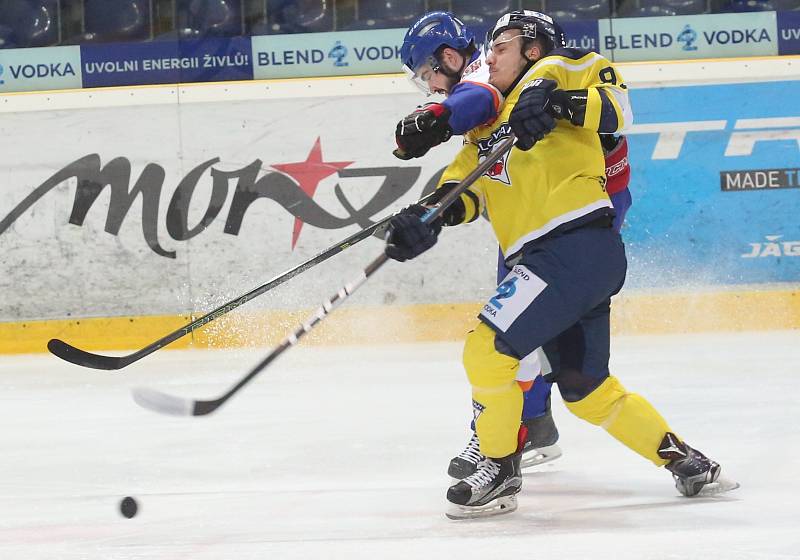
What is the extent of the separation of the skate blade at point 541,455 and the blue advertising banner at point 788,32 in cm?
413

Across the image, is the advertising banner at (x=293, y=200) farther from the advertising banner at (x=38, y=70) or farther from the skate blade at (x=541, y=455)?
the skate blade at (x=541, y=455)

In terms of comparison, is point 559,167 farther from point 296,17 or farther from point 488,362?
point 296,17

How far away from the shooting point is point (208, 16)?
6863mm

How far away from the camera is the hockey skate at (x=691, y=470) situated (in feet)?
8.28

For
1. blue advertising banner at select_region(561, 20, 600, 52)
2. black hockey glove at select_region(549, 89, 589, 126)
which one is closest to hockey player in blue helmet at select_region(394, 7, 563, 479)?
black hockey glove at select_region(549, 89, 589, 126)

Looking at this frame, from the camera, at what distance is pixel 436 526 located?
7.72 feet

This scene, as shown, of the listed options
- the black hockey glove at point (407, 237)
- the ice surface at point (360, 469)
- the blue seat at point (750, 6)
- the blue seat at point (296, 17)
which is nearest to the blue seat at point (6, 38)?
the blue seat at point (296, 17)

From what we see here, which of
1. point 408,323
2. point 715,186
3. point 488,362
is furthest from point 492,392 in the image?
point 715,186

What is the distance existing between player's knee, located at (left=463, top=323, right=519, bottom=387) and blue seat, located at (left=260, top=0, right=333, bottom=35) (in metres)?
4.66

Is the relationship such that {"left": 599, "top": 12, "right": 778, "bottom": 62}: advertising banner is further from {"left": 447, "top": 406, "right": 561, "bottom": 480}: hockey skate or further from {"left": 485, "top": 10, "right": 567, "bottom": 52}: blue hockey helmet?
{"left": 485, "top": 10, "right": 567, "bottom": 52}: blue hockey helmet

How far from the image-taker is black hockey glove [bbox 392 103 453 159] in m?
2.56

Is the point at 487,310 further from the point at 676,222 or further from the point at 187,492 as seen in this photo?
the point at 676,222

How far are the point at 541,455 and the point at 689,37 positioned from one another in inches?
158

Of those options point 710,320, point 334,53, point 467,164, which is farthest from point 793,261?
point 467,164
